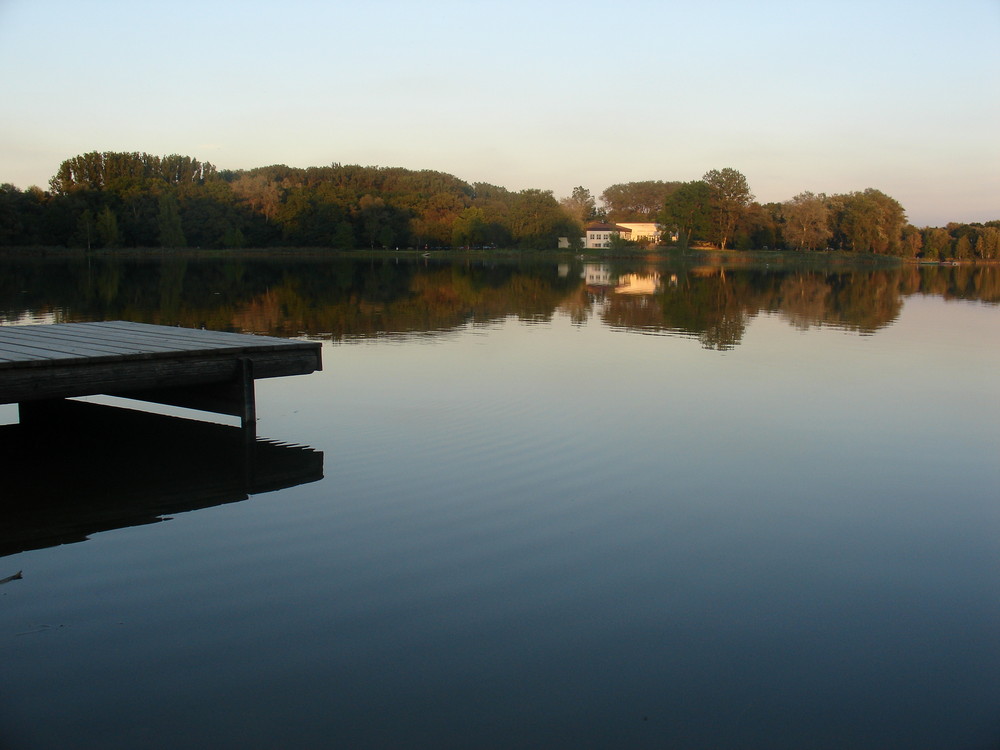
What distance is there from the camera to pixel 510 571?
5027 mm

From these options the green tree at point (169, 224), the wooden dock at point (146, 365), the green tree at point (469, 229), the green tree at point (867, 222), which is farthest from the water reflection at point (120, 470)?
the green tree at point (867, 222)

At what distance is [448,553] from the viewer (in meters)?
5.28

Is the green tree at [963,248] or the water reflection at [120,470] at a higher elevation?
the green tree at [963,248]

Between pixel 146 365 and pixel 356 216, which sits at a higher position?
pixel 356 216

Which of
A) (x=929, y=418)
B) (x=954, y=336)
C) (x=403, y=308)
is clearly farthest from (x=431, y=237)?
(x=929, y=418)

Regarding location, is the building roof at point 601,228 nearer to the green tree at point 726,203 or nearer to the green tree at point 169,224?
the green tree at point 726,203

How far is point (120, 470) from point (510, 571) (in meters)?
3.97

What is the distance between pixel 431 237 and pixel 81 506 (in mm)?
92640

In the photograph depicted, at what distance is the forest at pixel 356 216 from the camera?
81562mm

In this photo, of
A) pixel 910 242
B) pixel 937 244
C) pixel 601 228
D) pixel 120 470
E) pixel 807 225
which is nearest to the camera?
pixel 120 470

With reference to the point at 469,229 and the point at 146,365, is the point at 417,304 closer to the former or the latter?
the point at 146,365

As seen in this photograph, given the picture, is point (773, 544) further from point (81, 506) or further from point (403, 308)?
point (403, 308)

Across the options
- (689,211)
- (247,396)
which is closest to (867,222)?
(689,211)

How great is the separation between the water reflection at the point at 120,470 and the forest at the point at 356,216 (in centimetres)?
7803
